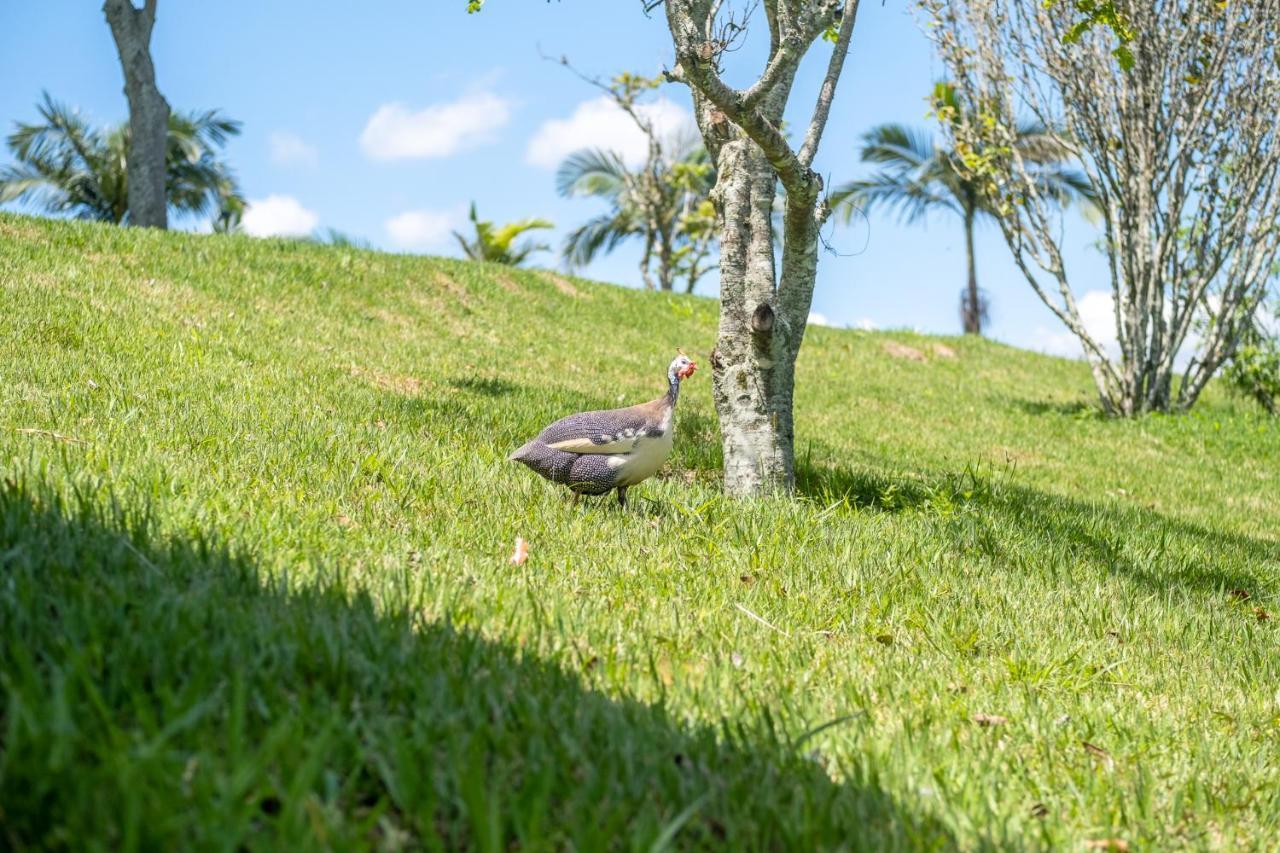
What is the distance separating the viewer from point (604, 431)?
5.48 metres

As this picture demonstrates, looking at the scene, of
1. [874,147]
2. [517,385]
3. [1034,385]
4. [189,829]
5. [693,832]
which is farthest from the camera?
[874,147]

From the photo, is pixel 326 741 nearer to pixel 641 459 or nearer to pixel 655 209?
pixel 641 459

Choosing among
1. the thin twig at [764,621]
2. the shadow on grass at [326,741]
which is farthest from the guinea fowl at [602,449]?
the shadow on grass at [326,741]

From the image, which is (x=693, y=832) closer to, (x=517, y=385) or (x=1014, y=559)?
(x=1014, y=559)

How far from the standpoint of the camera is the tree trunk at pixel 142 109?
17766mm

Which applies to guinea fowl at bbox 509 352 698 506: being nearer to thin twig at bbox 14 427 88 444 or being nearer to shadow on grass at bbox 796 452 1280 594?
shadow on grass at bbox 796 452 1280 594

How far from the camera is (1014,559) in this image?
580 cm

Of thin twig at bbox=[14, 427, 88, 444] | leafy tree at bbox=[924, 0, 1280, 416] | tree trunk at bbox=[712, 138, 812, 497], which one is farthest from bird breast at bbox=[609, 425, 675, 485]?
leafy tree at bbox=[924, 0, 1280, 416]

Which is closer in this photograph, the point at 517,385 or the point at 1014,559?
the point at 1014,559

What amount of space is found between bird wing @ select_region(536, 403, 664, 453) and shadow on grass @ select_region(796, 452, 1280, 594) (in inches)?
64.3

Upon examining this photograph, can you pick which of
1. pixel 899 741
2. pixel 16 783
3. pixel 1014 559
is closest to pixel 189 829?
pixel 16 783

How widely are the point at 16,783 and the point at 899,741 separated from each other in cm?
218

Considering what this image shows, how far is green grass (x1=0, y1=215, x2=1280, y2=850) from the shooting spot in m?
2.09

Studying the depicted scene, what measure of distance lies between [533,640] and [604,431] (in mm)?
2303
